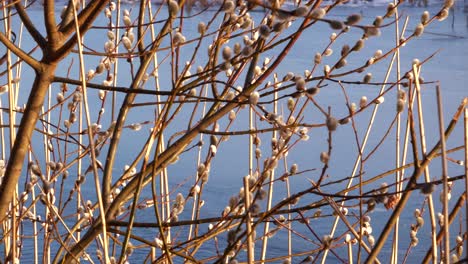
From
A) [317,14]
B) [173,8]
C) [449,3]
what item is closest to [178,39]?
[173,8]

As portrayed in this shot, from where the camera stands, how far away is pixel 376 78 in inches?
152

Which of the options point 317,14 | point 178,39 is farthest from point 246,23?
point 317,14

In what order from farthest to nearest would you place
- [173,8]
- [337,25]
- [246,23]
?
[246,23]
[173,8]
[337,25]

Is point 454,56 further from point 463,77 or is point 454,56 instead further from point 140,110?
point 140,110

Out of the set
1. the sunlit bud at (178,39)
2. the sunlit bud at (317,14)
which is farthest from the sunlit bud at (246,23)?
the sunlit bud at (317,14)

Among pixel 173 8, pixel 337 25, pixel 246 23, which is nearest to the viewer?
pixel 337 25

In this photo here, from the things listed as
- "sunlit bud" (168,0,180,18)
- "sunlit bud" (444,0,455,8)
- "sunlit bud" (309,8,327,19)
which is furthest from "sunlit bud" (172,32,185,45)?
"sunlit bud" (444,0,455,8)

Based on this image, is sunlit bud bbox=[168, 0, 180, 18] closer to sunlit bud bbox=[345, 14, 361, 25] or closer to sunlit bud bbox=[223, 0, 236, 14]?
sunlit bud bbox=[223, 0, 236, 14]

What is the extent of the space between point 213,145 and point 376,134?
2355 mm

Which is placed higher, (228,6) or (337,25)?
(228,6)

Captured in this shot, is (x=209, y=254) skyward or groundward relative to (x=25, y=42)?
groundward

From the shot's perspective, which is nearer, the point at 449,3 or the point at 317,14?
the point at 317,14

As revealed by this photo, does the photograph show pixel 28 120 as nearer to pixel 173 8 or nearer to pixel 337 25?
pixel 173 8

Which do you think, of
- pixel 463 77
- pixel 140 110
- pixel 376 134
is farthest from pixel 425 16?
pixel 463 77
